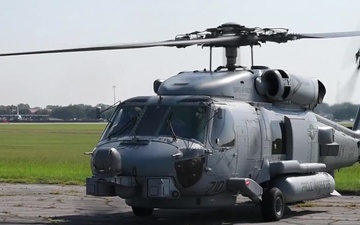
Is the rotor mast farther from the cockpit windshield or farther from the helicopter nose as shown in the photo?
the helicopter nose

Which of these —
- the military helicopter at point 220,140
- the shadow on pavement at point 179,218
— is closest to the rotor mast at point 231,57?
the military helicopter at point 220,140

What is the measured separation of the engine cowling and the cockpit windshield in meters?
2.07

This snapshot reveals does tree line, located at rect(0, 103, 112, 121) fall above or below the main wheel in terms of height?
below

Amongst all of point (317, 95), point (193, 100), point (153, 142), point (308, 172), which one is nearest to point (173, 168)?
point (153, 142)

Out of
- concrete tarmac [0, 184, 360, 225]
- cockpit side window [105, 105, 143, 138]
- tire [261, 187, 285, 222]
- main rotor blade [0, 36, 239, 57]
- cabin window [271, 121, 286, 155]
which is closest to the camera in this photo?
main rotor blade [0, 36, 239, 57]

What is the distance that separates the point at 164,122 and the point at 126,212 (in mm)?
3300

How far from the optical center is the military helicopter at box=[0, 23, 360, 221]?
1370cm

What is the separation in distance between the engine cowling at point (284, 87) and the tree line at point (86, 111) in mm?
1379

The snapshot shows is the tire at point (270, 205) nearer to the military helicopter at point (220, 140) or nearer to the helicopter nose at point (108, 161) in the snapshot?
the military helicopter at point (220, 140)

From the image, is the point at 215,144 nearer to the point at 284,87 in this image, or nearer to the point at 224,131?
the point at 224,131

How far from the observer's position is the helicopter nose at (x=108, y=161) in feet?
44.5

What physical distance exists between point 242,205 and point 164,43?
17.6ft

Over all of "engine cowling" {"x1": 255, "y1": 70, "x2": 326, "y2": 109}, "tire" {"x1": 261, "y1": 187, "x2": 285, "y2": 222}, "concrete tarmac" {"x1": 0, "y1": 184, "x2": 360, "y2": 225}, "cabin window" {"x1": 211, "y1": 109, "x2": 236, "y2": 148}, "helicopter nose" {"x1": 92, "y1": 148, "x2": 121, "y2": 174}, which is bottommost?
"concrete tarmac" {"x1": 0, "y1": 184, "x2": 360, "y2": 225}

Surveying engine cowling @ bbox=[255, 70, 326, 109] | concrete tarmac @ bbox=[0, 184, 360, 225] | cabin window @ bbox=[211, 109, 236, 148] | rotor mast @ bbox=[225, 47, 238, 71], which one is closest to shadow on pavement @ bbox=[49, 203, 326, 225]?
concrete tarmac @ bbox=[0, 184, 360, 225]
